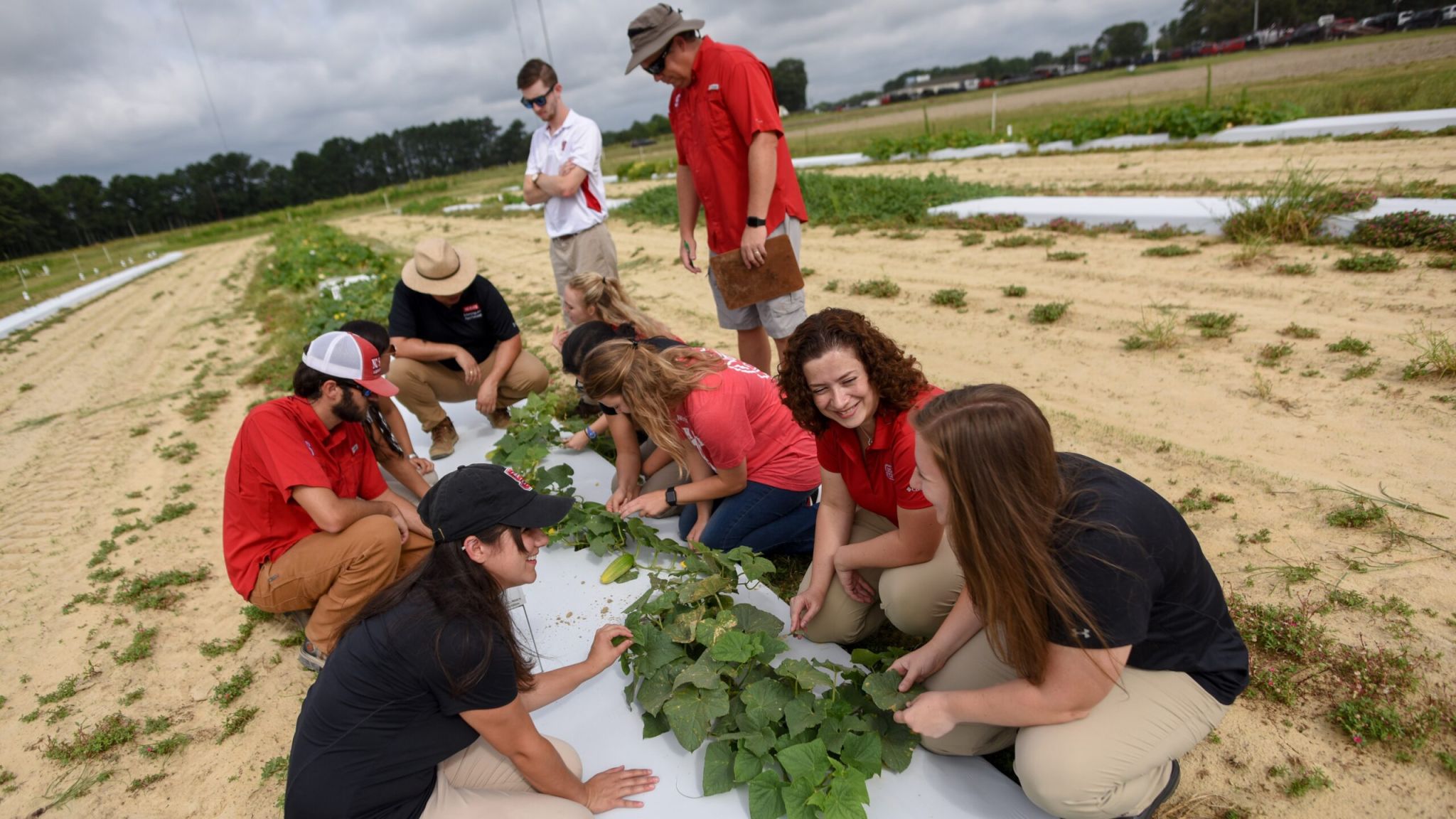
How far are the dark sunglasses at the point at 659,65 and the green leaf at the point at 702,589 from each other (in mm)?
2339

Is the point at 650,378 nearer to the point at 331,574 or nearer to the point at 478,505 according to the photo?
the point at 478,505

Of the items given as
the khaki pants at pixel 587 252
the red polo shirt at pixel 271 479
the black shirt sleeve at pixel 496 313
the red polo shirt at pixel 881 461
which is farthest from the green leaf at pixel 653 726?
the khaki pants at pixel 587 252

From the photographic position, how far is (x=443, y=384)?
14.0 ft

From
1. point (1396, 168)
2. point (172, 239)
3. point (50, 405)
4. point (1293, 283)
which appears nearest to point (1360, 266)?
point (1293, 283)

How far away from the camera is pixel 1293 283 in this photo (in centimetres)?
475

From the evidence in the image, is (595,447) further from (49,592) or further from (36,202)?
(36,202)

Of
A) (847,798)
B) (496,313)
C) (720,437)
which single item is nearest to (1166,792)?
(847,798)

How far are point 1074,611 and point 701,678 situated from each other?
3.26ft

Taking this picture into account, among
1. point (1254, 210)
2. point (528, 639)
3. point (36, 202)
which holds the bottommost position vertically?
point (528, 639)

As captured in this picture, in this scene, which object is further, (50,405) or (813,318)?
(50,405)

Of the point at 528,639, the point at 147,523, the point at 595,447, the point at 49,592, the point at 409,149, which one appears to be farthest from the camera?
the point at 409,149

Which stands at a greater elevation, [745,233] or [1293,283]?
[745,233]

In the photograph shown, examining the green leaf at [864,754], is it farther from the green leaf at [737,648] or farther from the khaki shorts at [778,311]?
the khaki shorts at [778,311]

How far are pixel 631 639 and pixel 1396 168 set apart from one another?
9067mm
